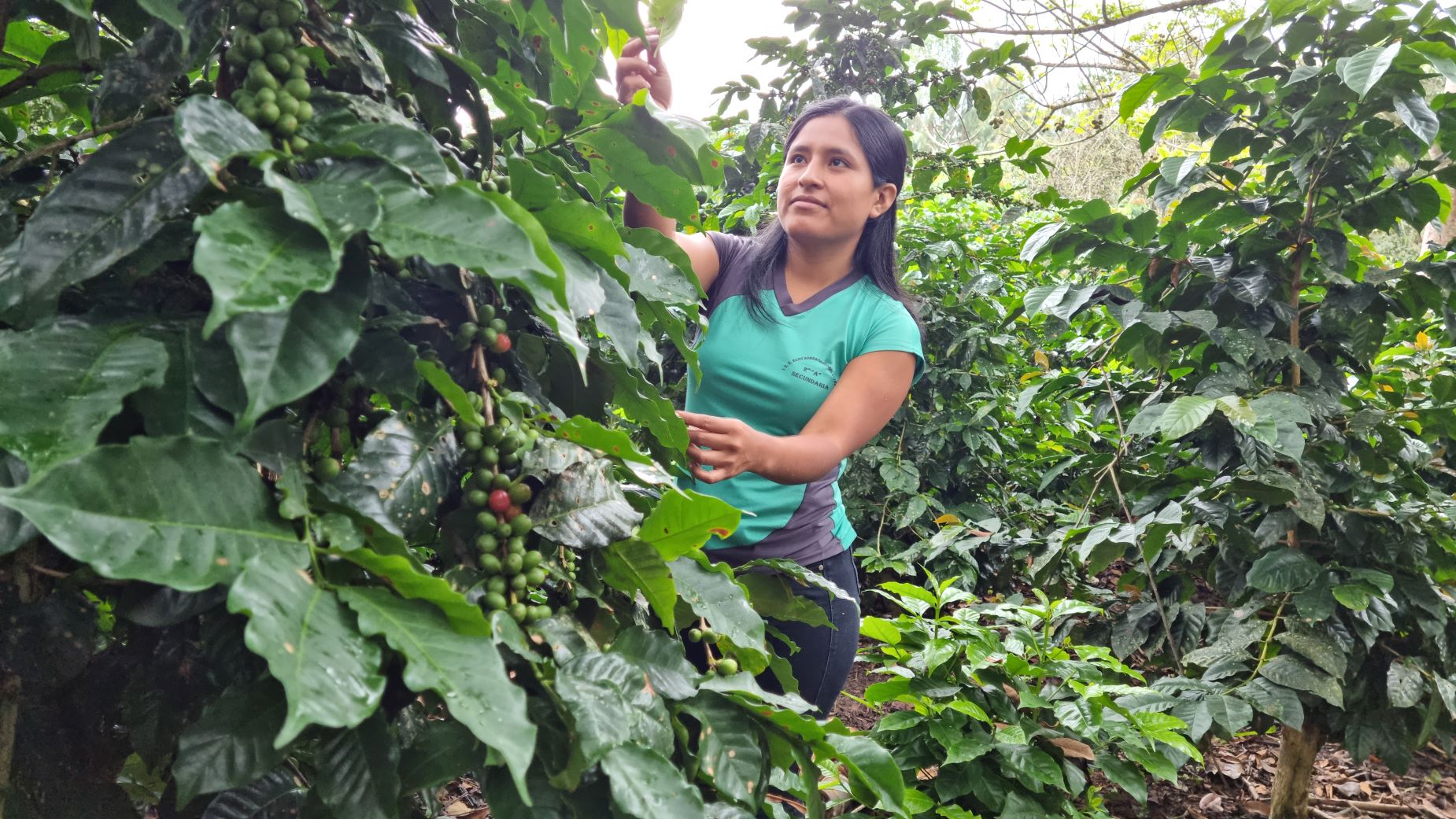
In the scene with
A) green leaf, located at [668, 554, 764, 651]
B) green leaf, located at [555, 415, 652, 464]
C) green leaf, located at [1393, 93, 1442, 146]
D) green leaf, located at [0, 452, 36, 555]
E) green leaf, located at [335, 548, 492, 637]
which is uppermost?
green leaf, located at [1393, 93, 1442, 146]

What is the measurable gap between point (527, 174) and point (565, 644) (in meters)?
0.35

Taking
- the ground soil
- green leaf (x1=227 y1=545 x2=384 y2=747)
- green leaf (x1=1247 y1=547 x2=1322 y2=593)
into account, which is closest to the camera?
green leaf (x1=227 y1=545 x2=384 y2=747)

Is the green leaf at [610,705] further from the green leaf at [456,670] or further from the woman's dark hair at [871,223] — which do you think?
the woman's dark hair at [871,223]

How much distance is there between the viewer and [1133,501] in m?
2.32

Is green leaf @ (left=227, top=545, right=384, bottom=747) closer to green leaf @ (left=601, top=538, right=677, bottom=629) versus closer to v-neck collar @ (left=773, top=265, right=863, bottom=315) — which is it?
green leaf @ (left=601, top=538, right=677, bottom=629)

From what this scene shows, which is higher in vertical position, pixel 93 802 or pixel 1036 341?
pixel 1036 341

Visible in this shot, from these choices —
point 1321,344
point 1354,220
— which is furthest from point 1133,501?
point 1354,220

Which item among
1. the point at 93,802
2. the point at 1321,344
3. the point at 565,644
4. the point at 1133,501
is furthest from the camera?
the point at 1133,501

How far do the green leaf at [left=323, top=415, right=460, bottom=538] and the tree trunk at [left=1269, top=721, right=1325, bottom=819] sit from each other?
2.34 meters

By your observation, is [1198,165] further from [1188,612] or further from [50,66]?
[50,66]

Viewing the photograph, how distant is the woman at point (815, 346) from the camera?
175 centimetres

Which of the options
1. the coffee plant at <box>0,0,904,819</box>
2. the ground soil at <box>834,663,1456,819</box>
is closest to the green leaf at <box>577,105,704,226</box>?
the coffee plant at <box>0,0,904,819</box>

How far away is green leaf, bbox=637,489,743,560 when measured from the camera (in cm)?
74

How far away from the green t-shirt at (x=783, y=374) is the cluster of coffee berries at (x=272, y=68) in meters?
1.20
